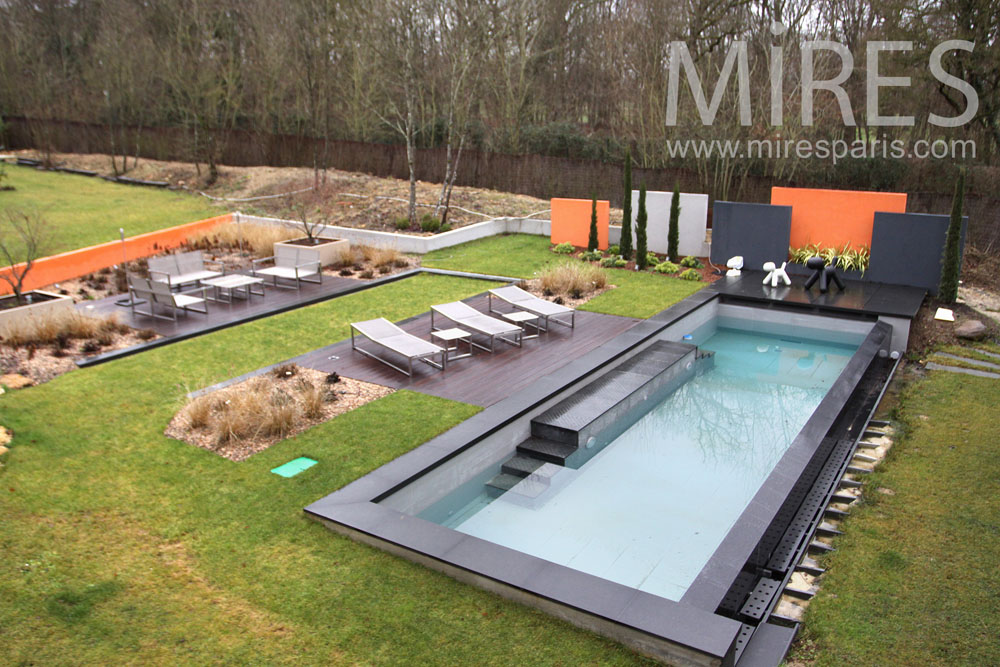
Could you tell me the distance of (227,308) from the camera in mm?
11844

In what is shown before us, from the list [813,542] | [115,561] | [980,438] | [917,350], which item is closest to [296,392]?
[115,561]

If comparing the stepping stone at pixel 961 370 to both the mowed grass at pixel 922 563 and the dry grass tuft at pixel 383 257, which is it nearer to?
the mowed grass at pixel 922 563

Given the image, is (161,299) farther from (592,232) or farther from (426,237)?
(592,232)

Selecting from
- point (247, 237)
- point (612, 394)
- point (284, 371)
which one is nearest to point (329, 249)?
point (247, 237)

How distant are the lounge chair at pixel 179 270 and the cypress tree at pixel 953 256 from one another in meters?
12.4

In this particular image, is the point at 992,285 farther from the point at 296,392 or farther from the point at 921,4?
the point at 296,392

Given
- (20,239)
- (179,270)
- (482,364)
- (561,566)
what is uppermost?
(20,239)

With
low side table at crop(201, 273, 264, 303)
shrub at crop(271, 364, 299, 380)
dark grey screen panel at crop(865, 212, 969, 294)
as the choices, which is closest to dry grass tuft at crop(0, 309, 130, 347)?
low side table at crop(201, 273, 264, 303)

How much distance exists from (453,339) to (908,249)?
846 centimetres

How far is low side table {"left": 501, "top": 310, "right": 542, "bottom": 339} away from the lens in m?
10.5

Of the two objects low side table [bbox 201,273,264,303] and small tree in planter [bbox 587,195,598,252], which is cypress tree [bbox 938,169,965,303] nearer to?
small tree in planter [bbox 587,195,598,252]

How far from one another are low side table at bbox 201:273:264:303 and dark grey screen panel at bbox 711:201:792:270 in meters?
8.88

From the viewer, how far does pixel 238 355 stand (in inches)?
377

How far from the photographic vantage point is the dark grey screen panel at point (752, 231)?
552 inches
